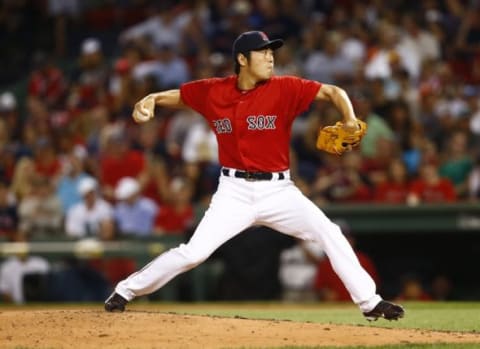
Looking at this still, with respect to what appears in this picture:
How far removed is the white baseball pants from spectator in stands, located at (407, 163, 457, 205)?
16.9 feet

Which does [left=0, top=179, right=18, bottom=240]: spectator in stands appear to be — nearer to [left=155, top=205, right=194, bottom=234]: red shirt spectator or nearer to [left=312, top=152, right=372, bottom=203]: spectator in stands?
[left=155, top=205, right=194, bottom=234]: red shirt spectator

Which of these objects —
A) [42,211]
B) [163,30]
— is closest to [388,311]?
[42,211]

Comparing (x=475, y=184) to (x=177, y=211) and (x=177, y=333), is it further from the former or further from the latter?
(x=177, y=333)

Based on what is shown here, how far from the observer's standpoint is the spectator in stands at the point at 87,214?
43.3 feet

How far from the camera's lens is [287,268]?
12234mm

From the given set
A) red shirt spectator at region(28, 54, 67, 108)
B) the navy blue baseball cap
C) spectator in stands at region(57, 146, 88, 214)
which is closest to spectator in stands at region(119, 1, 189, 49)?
red shirt spectator at region(28, 54, 67, 108)

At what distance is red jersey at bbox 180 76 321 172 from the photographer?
23.0 ft

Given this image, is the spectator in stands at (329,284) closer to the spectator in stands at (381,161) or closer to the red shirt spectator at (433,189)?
the spectator in stands at (381,161)

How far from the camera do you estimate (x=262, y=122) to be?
7016 mm

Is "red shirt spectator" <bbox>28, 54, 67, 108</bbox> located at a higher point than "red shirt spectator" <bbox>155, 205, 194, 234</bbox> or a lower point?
higher

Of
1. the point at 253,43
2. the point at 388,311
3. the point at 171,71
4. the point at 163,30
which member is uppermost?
the point at 163,30

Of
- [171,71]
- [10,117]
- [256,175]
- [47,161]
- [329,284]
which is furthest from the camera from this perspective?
[10,117]

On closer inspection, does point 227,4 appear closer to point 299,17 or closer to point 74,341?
point 299,17

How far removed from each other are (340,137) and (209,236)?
0.98m
